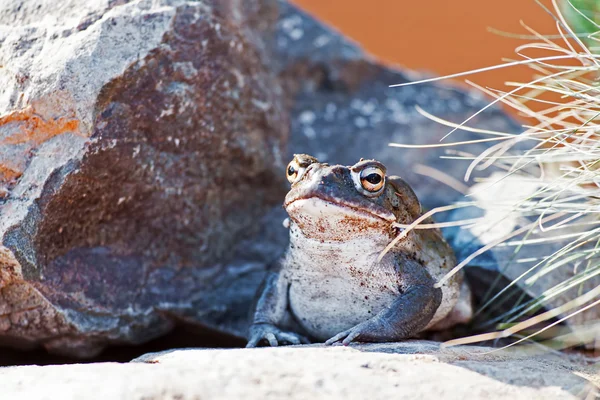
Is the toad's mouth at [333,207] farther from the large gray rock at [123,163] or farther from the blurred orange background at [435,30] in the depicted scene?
the blurred orange background at [435,30]

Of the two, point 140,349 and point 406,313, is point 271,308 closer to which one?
point 406,313

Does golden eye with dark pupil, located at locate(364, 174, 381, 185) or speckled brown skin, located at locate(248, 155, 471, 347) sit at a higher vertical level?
golden eye with dark pupil, located at locate(364, 174, 381, 185)

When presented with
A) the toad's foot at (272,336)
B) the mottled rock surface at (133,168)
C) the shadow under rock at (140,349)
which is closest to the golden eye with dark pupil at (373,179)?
the toad's foot at (272,336)

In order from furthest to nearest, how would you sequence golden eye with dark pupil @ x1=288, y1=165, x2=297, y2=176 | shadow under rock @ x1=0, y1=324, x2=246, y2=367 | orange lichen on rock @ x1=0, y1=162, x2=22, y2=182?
1. shadow under rock @ x1=0, y1=324, x2=246, y2=367
2. golden eye with dark pupil @ x1=288, y1=165, x2=297, y2=176
3. orange lichen on rock @ x1=0, y1=162, x2=22, y2=182

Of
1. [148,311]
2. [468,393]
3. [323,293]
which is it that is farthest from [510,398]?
[148,311]

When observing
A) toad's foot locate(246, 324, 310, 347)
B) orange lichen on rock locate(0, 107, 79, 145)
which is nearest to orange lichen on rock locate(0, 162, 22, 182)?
orange lichen on rock locate(0, 107, 79, 145)

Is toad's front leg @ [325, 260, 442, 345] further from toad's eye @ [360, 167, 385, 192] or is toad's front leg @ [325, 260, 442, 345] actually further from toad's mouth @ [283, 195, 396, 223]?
toad's eye @ [360, 167, 385, 192]

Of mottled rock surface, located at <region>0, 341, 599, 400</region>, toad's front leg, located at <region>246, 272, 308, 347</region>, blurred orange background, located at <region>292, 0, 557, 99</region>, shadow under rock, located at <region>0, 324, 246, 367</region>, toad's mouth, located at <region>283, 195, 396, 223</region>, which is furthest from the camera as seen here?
blurred orange background, located at <region>292, 0, 557, 99</region>
